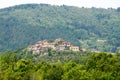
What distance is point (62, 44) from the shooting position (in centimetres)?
17312

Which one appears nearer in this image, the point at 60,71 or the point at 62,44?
the point at 60,71

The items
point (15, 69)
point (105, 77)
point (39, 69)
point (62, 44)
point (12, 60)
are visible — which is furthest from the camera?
point (62, 44)

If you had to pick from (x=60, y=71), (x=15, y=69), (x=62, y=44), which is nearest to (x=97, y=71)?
(x=60, y=71)

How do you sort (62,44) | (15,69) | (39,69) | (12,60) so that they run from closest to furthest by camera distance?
(15,69) < (39,69) < (12,60) < (62,44)

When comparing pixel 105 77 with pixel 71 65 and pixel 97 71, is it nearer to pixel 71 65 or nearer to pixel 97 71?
pixel 97 71

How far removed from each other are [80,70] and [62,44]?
11034 centimetres

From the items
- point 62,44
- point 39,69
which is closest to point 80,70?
point 39,69

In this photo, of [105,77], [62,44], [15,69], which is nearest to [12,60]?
[15,69]

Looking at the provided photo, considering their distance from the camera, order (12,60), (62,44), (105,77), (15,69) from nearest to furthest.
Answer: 1. (105,77)
2. (15,69)
3. (12,60)
4. (62,44)

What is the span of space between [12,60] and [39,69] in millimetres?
7968

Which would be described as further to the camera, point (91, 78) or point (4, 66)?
point (4, 66)

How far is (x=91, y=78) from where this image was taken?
60469 millimetres

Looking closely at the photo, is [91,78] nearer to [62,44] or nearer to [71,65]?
[71,65]

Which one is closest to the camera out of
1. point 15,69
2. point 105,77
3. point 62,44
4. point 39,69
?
point 105,77
